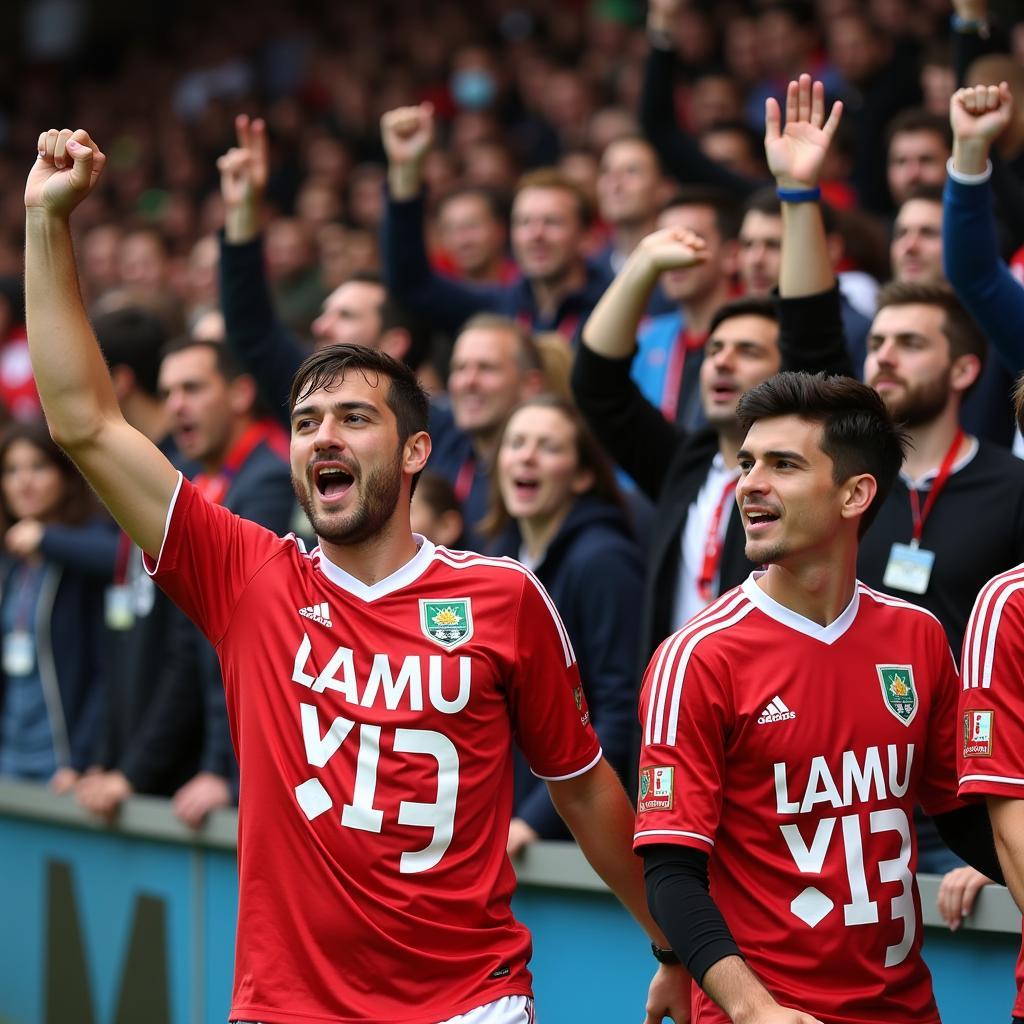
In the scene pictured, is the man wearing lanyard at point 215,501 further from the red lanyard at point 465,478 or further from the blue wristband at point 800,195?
the blue wristband at point 800,195

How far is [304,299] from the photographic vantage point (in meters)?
10.4

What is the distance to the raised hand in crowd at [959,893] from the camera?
4.16 meters

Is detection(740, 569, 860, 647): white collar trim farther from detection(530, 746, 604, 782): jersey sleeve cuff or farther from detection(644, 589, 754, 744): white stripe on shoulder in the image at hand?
→ detection(530, 746, 604, 782): jersey sleeve cuff

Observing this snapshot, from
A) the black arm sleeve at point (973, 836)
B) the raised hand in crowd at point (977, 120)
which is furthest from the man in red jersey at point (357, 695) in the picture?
the raised hand in crowd at point (977, 120)

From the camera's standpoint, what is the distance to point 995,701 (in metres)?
3.52

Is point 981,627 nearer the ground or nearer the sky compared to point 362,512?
nearer the ground

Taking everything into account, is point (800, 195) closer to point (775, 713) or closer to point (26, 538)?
point (775, 713)

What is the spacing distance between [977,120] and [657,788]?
2176 millimetres

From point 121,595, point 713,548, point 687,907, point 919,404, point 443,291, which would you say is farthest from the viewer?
point 443,291

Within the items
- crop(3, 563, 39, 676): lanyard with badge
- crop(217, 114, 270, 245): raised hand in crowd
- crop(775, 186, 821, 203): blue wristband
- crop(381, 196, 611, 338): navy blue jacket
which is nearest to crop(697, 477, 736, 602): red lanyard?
crop(775, 186, 821, 203): blue wristband

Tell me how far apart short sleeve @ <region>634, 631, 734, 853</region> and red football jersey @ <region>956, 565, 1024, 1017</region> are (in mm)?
450

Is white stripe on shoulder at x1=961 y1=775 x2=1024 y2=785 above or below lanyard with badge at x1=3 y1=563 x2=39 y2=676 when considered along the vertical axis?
below

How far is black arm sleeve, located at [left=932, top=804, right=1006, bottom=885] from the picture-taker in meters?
3.73

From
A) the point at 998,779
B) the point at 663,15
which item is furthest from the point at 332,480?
the point at 663,15
